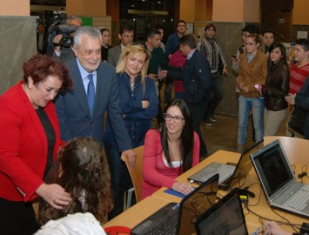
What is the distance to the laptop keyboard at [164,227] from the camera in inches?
81.0

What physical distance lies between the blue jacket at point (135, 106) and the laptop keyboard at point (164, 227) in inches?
66.0

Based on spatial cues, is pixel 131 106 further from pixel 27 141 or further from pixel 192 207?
pixel 192 207

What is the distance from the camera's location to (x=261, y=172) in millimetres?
2514

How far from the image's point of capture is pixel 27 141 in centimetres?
238

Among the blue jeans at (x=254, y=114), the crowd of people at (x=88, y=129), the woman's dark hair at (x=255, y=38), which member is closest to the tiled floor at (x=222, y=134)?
the blue jeans at (x=254, y=114)

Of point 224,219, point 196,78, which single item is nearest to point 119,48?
point 196,78

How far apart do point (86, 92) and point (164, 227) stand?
135 centimetres

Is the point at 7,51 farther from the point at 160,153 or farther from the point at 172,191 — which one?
the point at 172,191

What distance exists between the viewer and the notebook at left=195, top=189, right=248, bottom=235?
64.3 inches

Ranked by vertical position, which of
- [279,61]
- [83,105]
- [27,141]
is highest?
[279,61]

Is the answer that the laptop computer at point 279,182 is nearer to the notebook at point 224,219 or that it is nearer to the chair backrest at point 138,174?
the notebook at point 224,219

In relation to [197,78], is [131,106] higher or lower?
lower

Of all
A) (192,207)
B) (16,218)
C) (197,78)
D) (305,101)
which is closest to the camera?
(192,207)

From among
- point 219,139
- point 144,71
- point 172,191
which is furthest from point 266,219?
point 219,139
